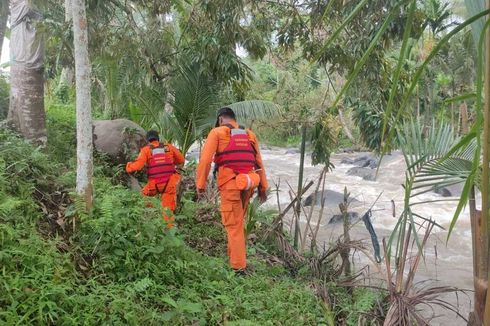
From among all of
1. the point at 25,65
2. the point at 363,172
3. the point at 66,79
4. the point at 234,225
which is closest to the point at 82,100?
the point at 234,225

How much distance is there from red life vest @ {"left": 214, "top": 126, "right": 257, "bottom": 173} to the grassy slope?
814mm

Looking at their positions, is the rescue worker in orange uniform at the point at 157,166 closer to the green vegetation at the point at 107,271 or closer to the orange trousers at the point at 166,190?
the orange trousers at the point at 166,190

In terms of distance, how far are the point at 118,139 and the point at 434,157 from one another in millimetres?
4961

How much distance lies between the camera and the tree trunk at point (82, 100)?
3473 millimetres

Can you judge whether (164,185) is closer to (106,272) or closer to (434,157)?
(106,272)

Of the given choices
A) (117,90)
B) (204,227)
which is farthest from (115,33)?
(204,227)

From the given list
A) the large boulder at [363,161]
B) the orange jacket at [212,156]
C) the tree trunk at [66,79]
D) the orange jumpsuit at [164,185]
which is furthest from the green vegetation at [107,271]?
the large boulder at [363,161]

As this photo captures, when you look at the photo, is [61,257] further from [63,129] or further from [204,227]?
[63,129]

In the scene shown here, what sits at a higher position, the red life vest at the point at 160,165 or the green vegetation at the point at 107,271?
the red life vest at the point at 160,165

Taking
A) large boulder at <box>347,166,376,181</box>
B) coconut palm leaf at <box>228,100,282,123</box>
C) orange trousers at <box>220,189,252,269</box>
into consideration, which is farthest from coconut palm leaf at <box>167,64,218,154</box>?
large boulder at <box>347,166,376,181</box>

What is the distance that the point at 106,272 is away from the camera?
307cm

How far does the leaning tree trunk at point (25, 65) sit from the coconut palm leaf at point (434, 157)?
4.39 metres

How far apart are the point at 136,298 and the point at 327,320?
1577 mm

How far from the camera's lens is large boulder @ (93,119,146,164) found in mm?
6527
